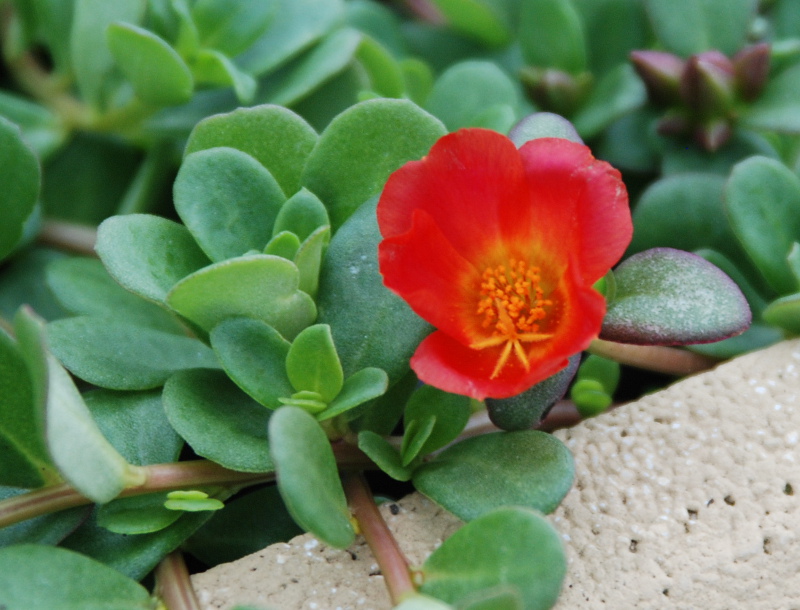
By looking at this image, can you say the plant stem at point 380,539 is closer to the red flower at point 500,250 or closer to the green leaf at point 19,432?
the red flower at point 500,250

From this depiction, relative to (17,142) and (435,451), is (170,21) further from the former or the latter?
(435,451)

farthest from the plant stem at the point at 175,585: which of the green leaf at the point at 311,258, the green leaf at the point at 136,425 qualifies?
the green leaf at the point at 311,258

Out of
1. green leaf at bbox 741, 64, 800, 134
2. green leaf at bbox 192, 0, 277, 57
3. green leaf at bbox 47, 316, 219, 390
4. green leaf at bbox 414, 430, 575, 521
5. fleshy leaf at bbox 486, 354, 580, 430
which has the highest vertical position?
green leaf at bbox 192, 0, 277, 57

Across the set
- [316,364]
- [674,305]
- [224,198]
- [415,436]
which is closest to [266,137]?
[224,198]

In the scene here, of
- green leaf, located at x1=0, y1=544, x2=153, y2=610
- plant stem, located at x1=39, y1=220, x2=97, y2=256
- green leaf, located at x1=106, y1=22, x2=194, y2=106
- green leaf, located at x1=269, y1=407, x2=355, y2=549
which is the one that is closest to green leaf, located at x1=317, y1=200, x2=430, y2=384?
green leaf, located at x1=269, y1=407, x2=355, y2=549

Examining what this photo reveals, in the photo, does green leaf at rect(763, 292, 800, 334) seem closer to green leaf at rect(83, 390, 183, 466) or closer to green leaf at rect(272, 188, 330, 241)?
green leaf at rect(272, 188, 330, 241)

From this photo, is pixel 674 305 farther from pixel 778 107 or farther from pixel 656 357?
pixel 778 107
